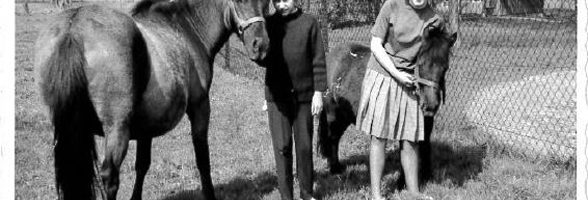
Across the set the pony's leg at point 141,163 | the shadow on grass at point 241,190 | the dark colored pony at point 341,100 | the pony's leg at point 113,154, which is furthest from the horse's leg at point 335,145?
the pony's leg at point 113,154

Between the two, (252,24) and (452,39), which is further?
(452,39)

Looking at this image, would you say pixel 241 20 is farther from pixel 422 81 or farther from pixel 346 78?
pixel 346 78

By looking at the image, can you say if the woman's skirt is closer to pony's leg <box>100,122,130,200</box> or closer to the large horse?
the large horse

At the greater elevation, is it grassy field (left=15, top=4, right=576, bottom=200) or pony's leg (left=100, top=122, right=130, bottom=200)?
pony's leg (left=100, top=122, right=130, bottom=200)

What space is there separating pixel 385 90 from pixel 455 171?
1.59m

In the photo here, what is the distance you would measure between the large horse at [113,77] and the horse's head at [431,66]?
3.90 ft

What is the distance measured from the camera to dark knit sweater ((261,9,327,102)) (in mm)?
4566

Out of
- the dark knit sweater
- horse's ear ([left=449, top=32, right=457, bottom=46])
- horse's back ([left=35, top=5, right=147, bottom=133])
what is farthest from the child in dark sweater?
horse's back ([left=35, top=5, right=147, bottom=133])

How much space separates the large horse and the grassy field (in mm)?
1292

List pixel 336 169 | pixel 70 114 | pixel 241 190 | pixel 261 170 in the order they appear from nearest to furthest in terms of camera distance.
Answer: pixel 70 114
pixel 241 190
pixel 336 169
pixel 261 170

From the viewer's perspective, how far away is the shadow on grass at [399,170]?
5453 mm

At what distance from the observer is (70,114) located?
3.55 metres

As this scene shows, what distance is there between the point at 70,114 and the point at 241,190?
2.20 meters

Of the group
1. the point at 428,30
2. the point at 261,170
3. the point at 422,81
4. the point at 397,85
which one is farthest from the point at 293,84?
the point at 261,170
